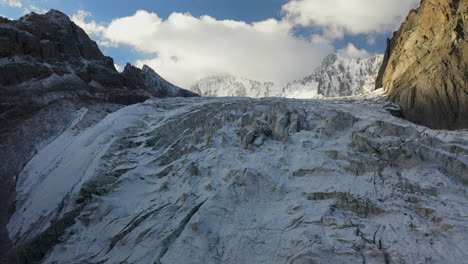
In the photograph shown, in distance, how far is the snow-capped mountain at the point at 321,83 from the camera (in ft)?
441

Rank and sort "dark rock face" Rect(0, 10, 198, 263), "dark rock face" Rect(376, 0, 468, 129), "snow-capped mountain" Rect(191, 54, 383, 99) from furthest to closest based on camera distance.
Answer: "snow-capped mountain" Rect(191, 54, 383, 99) → "dark rock face" Rect(0, 10, 198, 263) → "dark rock face" Rect(376, 0, 468, 129)

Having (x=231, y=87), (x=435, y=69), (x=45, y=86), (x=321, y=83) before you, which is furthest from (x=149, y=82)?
(x=231, y=87)

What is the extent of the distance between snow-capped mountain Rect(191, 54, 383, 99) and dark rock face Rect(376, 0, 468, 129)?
77.0 metres

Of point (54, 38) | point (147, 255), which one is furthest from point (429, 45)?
point (54, 38)

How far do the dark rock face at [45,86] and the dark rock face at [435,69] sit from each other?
97.2 feet

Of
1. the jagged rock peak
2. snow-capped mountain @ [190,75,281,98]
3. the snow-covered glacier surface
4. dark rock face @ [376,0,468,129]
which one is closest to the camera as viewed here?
the snow-covered glacier surface

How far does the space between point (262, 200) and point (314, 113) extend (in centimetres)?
1008

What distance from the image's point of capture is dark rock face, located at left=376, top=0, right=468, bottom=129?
2730cm

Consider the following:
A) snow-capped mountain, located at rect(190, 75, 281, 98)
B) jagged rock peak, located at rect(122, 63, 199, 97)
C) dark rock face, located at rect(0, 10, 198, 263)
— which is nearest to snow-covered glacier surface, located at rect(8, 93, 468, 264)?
dark rock face, located at rect(0, 10, 198, 263)

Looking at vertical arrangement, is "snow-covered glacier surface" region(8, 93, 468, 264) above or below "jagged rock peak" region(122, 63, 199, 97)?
below

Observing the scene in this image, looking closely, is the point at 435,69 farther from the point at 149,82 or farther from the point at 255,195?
the point at 149,82

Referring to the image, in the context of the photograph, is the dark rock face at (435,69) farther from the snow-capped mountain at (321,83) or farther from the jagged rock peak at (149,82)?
the snow-capped mountain at (321,83)

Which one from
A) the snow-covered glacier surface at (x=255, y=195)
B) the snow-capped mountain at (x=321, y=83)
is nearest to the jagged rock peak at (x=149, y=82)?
the snow-covered glacier surface at (x=255, y=195)

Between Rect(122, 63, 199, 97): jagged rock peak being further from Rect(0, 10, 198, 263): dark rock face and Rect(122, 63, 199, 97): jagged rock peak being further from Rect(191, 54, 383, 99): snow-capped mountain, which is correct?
Rect(191, 54, 383, 99): snow-capped mountain
